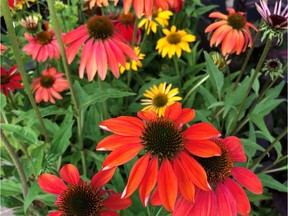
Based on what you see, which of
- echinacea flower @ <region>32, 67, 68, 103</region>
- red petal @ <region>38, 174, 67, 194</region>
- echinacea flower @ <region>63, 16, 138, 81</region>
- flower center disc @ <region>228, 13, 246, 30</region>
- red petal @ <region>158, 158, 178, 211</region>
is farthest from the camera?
echinacea flower @ <region>32, 67, 68, 103</region>

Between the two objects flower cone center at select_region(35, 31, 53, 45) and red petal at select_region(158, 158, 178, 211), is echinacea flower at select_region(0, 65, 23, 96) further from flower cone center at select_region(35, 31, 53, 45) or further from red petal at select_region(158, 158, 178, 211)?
red petal at select_region(158, 158, 178, 211)

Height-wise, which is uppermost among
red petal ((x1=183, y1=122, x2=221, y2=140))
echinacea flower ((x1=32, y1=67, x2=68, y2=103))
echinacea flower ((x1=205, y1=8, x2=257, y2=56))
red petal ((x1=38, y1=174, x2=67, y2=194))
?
red petal ((x1=183, y1=122, x2=221, y2=140))

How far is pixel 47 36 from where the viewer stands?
939mm

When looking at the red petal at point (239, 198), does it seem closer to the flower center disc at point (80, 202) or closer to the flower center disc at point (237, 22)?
the flower center disc at point (80, 202)

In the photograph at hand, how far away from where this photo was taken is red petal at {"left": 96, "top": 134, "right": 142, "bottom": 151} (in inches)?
18.1

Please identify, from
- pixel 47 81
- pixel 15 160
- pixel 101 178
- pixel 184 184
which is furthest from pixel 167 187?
pixel 47 81

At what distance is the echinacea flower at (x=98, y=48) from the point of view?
679 millimetres

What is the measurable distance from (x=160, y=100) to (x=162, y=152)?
1.24 ft

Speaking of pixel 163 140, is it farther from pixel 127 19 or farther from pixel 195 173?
pixel 127 19

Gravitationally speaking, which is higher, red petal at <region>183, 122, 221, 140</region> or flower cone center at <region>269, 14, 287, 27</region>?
flower cone center at <region>269, 14, 287, 27</region>

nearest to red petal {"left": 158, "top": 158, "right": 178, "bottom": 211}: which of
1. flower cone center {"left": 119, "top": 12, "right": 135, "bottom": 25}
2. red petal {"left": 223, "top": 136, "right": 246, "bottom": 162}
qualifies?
red petal {"left": 223, "top": 136, "right": 246, "bottom": 162}

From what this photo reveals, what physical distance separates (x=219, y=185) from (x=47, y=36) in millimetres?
629

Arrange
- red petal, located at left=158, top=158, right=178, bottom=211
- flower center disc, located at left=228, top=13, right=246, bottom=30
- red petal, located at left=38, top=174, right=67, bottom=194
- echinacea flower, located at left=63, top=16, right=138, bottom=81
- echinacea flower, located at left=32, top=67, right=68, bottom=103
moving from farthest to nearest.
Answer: echinacea flower, located at left=32, top=67, right=68, bottom=103
flower center disc, located at left=228, top=13, right=246, bottom=30
echinacea flower, located at left=63, top=16, right=138, bottom=81
red petal, located at left=38, top=174, right=67, bottom=194
red petal, located at left=158, top=158, right=178, bottom=211

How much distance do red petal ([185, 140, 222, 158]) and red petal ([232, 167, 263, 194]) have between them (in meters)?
0.07
